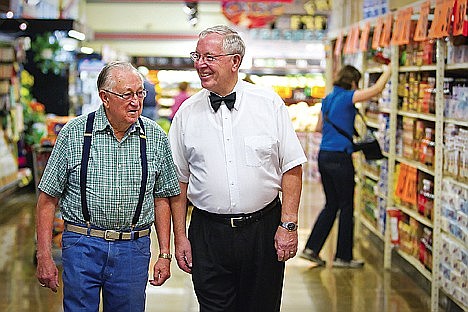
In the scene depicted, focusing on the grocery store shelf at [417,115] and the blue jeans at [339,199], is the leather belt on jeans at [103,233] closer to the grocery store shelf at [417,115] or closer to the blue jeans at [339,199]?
the grocery store shelf at [417,115]

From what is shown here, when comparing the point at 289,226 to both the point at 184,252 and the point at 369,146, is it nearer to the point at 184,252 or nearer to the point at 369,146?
the point at 184,252

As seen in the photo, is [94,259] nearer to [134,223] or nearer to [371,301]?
[134,223]

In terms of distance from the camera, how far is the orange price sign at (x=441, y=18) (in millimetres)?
6035

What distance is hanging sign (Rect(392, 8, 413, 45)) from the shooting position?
732 centimetres

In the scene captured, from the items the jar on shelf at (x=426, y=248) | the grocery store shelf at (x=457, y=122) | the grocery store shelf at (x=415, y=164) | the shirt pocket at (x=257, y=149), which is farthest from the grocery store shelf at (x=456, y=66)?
the shirt pocket at (x=257, y=149)

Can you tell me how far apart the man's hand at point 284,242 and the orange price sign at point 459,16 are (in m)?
2.18

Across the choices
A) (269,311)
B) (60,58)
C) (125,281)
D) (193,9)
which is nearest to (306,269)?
(269,311)

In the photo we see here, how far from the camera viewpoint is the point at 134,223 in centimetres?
397

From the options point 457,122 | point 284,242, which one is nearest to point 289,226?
point 284,242

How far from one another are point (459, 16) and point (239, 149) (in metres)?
2.29

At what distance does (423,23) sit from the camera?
6.82 m

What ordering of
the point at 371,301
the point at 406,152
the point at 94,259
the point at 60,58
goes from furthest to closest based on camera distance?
the point at 60,58, the point at 406,152, the point at 371,301, the point at 94,259

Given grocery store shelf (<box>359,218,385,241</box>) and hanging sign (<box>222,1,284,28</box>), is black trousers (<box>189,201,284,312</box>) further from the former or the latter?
hanging sign (<box>222,1,284,28</box>)

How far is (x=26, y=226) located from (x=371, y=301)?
16.1 ft
